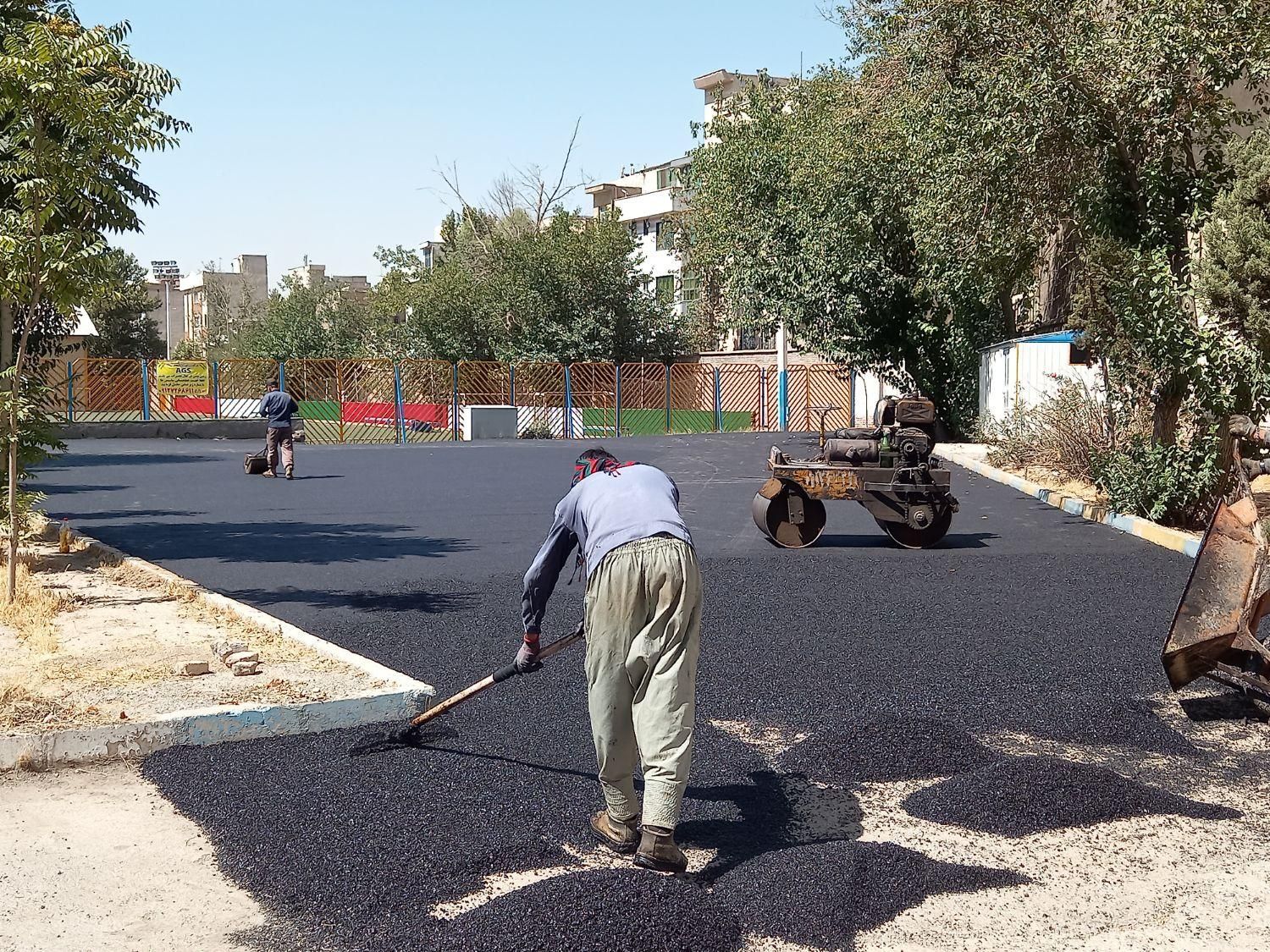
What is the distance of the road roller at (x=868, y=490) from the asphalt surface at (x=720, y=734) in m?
0.32

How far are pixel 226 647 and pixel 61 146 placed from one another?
424 centimetres

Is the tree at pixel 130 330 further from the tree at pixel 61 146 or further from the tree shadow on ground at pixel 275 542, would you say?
the tree at pixel 61 146

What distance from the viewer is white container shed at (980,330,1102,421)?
21.5m

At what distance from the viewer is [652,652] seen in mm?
4727

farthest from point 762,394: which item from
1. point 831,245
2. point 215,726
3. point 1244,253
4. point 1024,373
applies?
point 215,726

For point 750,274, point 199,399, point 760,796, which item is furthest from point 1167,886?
point 199,399

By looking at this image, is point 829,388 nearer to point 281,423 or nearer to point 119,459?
point 119,459

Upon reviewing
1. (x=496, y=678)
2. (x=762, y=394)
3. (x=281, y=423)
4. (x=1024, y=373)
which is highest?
(x=1024, y=373)

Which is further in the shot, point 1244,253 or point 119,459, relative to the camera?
point 119,459

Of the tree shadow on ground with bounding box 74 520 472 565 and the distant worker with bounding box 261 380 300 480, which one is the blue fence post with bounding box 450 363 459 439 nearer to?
the distant worker with bounding box 261 380 300 480

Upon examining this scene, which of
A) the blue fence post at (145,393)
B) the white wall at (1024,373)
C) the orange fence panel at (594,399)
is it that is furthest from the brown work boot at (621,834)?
the orange fence panel at (594,399)

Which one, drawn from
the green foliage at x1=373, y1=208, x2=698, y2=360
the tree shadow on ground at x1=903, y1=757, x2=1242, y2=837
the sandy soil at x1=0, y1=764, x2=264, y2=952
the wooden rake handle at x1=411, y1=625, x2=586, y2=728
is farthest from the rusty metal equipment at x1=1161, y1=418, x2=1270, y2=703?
the green foliage at x1=373, y1=208, x2=698, y2=360

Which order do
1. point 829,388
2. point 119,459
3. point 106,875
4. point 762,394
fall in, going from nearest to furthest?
point 106,875 < point 119,459 < point 762,394 < point 829,388

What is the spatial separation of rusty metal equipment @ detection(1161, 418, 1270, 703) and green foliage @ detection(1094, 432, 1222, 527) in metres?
7.28
